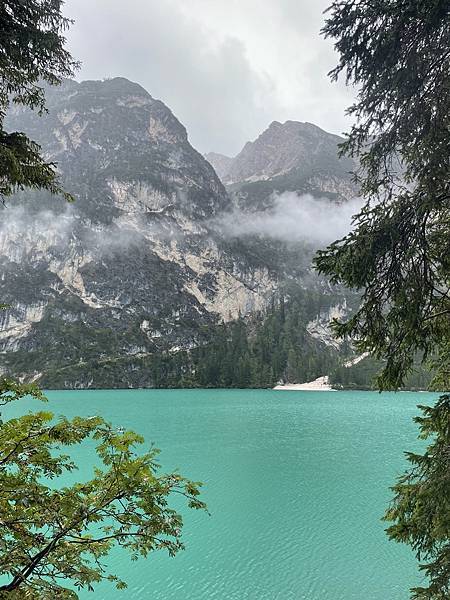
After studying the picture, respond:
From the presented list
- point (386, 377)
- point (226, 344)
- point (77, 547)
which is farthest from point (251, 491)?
point (226, 344)

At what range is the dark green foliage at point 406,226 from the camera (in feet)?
21.3

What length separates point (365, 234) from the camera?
6.77 m

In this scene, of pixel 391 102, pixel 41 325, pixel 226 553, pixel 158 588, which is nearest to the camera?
pixel 391 102

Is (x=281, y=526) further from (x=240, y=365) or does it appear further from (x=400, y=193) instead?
(x=240, y=365)

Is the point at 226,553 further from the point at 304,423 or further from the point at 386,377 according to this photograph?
the point at 304,423

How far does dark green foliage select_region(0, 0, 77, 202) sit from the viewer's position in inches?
257

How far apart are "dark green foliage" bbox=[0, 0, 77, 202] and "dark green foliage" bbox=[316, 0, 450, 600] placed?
15.6 feet

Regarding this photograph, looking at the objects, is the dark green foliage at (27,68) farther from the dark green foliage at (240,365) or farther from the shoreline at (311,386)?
the dark green foliage at (240,365)

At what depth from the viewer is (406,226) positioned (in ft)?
22.5

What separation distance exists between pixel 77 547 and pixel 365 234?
226 inches

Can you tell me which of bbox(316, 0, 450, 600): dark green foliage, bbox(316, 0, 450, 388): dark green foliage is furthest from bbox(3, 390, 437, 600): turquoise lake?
bbox(316, 0, 450, 388): dark green foliage

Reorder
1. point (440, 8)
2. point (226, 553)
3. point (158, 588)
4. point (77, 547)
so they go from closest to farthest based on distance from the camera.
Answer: point (77, 547)
point (440, 8)
point (158, 588)
point (226, 553)

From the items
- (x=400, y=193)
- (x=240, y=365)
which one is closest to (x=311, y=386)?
(x=240, y=365)

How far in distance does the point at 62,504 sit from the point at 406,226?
6.18 m
